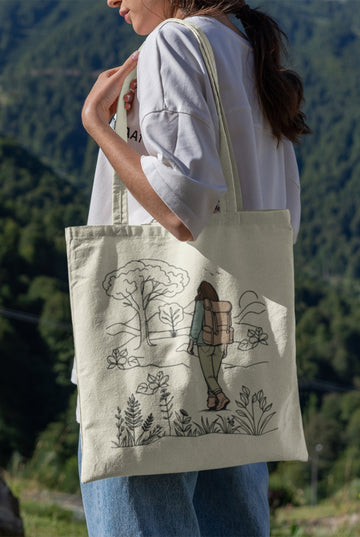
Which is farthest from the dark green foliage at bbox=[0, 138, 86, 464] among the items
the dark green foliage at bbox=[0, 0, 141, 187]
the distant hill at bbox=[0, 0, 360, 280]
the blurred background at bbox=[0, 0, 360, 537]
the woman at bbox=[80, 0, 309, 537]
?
the woman at bbox=[80, 0, 309, 537]

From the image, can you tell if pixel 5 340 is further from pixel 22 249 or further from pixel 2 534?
pixel 2 534

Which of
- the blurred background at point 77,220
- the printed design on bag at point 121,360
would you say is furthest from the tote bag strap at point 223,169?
the blurred background at point 77,220

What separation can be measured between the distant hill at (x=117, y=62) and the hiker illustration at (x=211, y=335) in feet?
93.6

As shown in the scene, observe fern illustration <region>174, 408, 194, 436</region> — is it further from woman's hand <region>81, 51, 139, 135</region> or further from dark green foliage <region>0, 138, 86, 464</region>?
dark green foliage <region>0, 138, 86, 464</region>

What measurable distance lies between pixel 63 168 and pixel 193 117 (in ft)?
101

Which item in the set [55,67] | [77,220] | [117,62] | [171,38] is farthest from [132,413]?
[117,62]

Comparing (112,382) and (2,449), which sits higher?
(112,382)

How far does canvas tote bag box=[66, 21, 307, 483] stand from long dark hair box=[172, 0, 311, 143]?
0.11 meters

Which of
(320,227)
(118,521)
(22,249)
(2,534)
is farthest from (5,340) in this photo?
(118,521)

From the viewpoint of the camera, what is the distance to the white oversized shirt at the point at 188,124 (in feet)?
2.18

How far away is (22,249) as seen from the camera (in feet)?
77.9

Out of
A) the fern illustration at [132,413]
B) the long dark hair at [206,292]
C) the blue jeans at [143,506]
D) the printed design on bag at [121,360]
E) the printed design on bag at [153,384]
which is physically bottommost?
the blue jeans at [143,506]

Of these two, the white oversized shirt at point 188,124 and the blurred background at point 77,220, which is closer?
the white oversized shirt at point 188,124

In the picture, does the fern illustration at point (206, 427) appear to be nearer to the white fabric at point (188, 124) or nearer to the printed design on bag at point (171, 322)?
the printed design on bag at point (171, 322)
